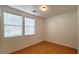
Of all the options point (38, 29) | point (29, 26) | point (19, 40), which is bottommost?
point (19, 40)

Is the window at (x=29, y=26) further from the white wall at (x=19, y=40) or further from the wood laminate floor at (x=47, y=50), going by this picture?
the wood laminate floor at (x=47, y=50)

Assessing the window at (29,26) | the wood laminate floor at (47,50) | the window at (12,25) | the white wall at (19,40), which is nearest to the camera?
the white wall at (19,40)

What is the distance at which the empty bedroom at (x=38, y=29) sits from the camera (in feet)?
10.5

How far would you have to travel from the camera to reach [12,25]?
357 centimetres

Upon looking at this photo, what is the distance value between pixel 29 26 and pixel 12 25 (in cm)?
121

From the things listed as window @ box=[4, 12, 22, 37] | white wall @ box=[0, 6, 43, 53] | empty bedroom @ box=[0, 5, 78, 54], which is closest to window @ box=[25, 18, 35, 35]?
empty bedroom @ box=[0, 5, 78, 54]

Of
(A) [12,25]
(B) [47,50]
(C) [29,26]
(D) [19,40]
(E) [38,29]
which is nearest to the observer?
(A) [12,25]

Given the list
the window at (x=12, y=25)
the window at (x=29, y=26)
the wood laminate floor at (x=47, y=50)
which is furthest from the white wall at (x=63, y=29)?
the window at (x=12, y=25)

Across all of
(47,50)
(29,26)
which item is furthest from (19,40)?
(47,50)

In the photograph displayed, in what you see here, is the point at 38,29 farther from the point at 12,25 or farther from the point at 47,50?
the point at 12,25

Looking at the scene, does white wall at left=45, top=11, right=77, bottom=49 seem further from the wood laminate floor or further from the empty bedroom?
the wood laminate floor

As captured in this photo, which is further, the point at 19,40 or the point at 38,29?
the point at 38,29

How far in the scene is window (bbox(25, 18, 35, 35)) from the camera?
436 centimetres
